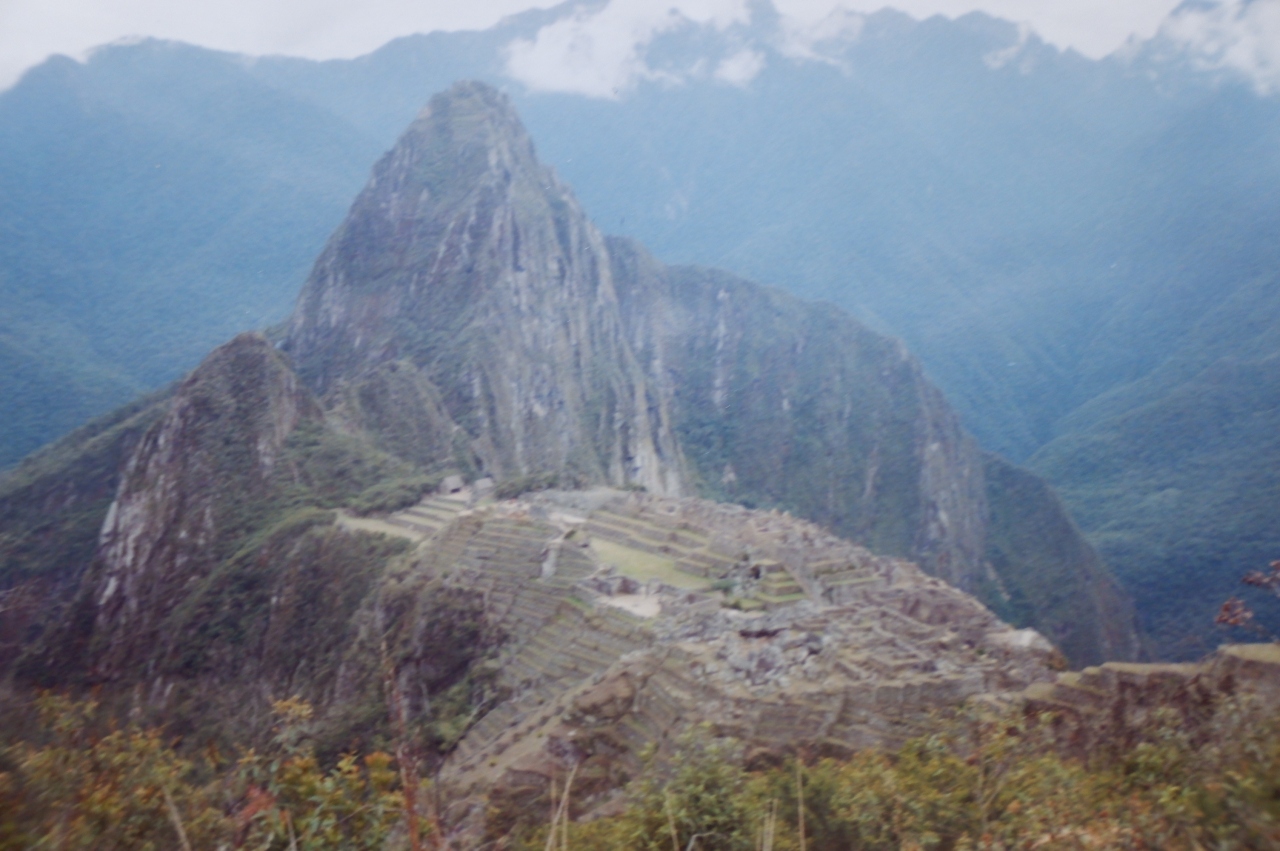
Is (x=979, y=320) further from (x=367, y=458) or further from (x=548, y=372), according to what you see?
(x=367, y=458)

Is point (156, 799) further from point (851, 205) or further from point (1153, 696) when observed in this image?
→ point (851, 205)

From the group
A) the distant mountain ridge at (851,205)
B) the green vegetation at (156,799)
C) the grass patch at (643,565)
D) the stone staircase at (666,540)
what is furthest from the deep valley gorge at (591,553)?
the distant mountain ridge at (851,205)

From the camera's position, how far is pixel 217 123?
118 metres

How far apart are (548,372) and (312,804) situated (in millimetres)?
80560

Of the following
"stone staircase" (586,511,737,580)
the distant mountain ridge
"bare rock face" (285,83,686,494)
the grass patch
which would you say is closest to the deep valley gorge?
the grass patch

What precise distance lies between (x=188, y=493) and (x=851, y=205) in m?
148

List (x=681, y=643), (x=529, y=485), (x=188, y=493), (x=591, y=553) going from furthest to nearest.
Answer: (x=529, y=485), (x=188, y=493), (x=591, y=553), (x=681, y=643)

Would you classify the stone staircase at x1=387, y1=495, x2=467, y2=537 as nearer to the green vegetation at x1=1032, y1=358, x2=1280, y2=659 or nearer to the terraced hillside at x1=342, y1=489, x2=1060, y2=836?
the terraced hillside at x1=342, y1=489, x2=1060, y2=836

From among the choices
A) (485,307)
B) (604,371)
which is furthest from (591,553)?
(604,371)

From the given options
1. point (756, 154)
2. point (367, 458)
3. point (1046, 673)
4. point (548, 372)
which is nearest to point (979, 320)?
point (756, 154)

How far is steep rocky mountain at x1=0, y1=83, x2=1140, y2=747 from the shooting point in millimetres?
27031

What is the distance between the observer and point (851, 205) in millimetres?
170500

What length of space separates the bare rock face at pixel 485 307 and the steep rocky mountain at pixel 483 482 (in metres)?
0.34

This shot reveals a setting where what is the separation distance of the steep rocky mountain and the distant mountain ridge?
50.7ft
